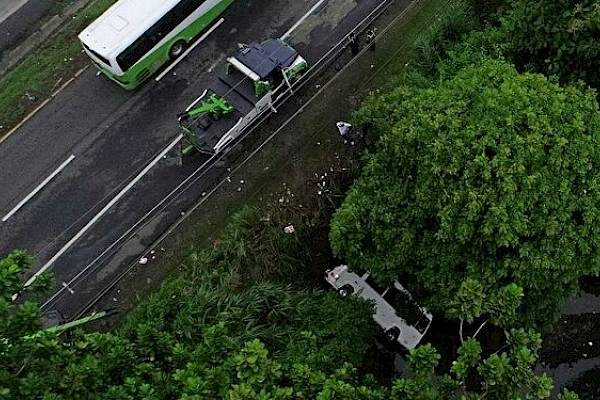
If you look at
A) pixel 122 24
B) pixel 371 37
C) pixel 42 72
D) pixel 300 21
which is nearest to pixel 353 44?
pixel 371 37

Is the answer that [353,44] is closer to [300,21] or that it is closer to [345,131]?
[300,21]

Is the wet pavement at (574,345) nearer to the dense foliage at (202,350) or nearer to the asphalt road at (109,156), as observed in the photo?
the dense foliage at (202,350)

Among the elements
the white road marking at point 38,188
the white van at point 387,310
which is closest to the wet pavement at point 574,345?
the white van at point 387,310

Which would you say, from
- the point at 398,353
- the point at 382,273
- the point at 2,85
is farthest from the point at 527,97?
the point at 2,85

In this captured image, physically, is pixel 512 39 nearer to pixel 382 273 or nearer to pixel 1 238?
pixel 382 273

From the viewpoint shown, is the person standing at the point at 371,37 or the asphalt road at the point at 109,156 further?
the person standing at the point at 371,37

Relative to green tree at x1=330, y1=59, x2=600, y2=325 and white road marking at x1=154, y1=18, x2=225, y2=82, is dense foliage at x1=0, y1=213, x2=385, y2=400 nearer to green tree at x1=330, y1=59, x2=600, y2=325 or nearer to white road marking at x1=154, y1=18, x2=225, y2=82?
green tree at x1=330, y1=59, x2=600, y2=325
